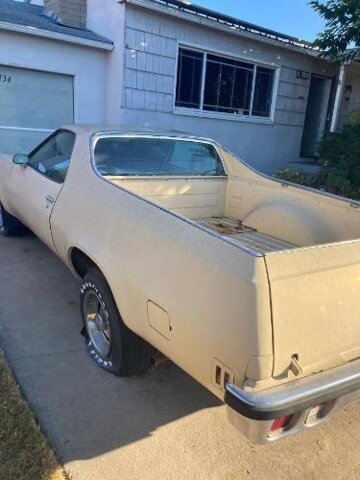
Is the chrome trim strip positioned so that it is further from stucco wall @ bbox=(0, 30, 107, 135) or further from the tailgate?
stucco wall @ bbox=(0, 30, 107, 135)

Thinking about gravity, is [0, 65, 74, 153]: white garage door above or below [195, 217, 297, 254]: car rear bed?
above

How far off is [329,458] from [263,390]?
39.7 inches

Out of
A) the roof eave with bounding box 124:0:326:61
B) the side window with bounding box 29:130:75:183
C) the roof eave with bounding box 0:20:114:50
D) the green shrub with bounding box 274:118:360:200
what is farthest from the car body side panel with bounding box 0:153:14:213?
the green shrub with bounding box 274:118:360:200

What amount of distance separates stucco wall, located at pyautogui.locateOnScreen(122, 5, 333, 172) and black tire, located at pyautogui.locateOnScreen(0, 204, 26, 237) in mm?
3902

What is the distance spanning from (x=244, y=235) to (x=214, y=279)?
5.98ft

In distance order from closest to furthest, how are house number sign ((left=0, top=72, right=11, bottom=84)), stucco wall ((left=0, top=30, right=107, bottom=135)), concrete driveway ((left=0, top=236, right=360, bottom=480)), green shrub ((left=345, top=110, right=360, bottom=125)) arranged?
concrete driveway ((left=0, top=236, right=360, bottom=480)), stucco wall ((left=0, top=30, right=107, bottom=135)), house number sign ((left=0, top=72, right=11, bottom=84)), green shrub ((left=345, top=110, right=360, bottom=125))

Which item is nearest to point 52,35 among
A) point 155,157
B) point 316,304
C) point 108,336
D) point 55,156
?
point 55,156

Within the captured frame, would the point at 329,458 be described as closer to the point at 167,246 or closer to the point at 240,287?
the point at 240,287

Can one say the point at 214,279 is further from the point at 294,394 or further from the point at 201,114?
the point at 201,114

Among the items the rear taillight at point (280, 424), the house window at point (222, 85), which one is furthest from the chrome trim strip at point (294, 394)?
the house window at point (222, 85)

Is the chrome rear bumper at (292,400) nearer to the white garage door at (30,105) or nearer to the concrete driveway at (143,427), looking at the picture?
the concrete driveway at (143,427)

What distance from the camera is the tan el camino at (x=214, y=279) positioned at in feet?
6.12

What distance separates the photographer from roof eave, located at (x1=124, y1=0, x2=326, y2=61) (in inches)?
327

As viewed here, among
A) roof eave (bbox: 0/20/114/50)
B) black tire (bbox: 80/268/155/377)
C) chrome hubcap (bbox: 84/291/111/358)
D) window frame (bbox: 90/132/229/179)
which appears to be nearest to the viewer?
black tire (bbox: 80/268/155/377)
